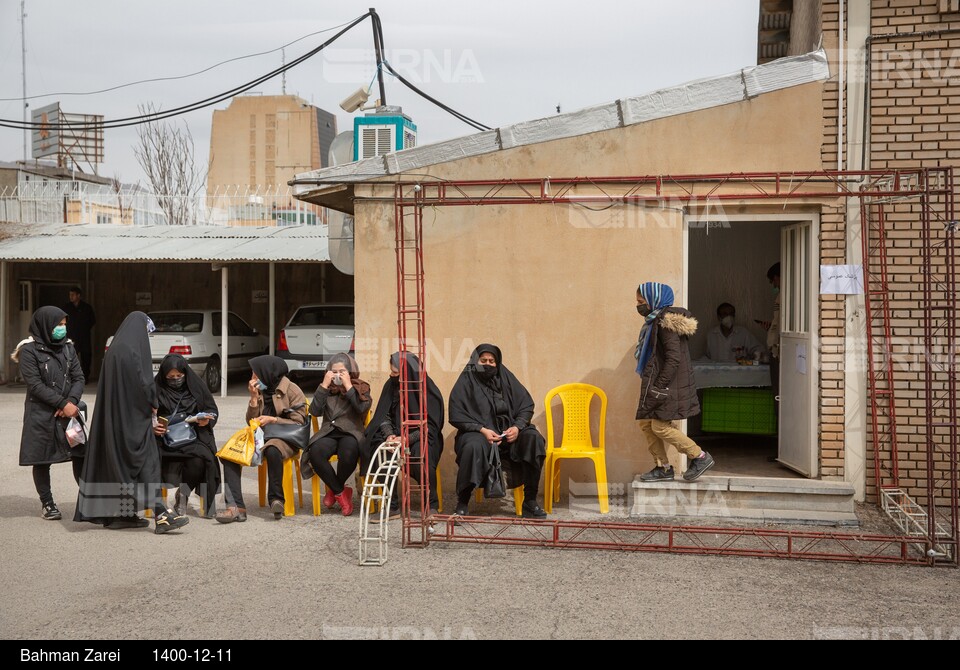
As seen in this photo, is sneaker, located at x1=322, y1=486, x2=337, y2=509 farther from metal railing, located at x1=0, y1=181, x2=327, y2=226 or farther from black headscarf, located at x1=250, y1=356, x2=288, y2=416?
metal railing, located at x1=0, y1=181, x2=327, y2=226

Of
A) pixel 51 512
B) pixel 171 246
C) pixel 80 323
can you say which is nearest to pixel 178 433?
pixel 51 512

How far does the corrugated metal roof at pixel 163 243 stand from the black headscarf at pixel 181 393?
7880 mm

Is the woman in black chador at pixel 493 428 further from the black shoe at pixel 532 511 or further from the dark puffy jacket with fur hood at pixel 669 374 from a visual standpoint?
the dark puffy jacket with fur hood at pixel 669 374

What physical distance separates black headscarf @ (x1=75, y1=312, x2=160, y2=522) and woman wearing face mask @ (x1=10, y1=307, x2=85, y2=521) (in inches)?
16.5

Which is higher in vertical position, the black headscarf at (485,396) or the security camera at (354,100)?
the security camera at (354,100)

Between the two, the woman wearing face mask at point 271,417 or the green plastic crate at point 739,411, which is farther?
the green plastic crate at point 739,411

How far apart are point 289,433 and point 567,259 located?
2775 mm

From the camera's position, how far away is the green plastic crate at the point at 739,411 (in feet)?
31.7

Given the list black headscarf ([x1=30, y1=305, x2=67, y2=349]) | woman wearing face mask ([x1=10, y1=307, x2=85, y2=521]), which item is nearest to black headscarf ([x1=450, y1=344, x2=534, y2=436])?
woman wearing face mask ([x1=10, y1=307, x2=85, y2=521])

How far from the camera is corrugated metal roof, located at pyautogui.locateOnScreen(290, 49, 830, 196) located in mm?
7793

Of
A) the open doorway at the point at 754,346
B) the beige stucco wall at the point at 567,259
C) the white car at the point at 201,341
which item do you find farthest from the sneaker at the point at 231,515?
the white car at the point at 201,341

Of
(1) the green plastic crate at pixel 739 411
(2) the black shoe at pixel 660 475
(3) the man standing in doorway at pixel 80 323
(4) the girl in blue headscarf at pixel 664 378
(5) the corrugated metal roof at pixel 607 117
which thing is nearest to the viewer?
(4) the girl in blue headscarf at pixel 664 378

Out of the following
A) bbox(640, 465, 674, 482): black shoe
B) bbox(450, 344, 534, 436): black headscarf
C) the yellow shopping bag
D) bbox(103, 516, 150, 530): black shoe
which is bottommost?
bbox(103, 516, 150, 530): black shoe
